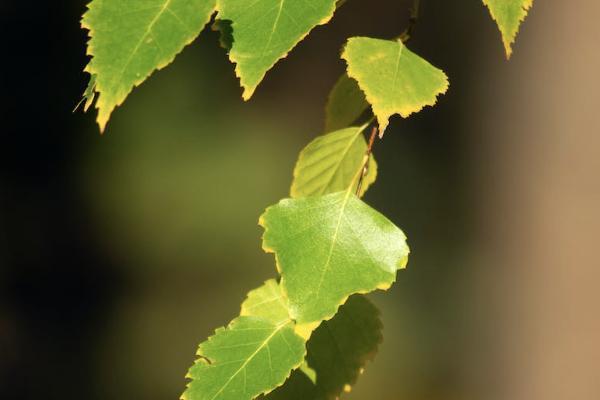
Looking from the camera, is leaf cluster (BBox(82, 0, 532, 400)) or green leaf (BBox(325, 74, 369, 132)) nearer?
leaf cluster (BBox(82, 0, 532, 400))

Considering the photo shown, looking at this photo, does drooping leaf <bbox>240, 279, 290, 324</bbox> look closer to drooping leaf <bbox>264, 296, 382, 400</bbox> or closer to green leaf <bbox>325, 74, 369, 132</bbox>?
drooping leaf <bbox>264, 296, 382, 400</bbox>

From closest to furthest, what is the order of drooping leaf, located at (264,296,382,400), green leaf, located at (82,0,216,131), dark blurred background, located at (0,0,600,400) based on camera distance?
green leaf, located at (82,0,216,131) < drooping leaf, located at (264,296,382,400) < dark blurred background, located at (0,0,600,400)

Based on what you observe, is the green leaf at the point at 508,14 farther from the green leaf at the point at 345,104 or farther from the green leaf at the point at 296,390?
the green leaf at the point at 296,390

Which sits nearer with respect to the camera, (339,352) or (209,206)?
(339,352)

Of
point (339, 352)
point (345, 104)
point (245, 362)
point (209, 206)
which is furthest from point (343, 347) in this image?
point (209, 206)

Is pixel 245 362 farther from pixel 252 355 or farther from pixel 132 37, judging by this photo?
pixel 132 37

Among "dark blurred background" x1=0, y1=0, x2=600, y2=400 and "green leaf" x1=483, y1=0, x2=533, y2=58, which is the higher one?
"green leaf" x1=483, y1=0, x2=533, y2=58

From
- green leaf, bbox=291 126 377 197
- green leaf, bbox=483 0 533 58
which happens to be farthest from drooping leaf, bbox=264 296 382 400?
green leaf, bbox=483 0 533 58

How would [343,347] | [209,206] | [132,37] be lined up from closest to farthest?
[132,37], [343,347], [209,206]
